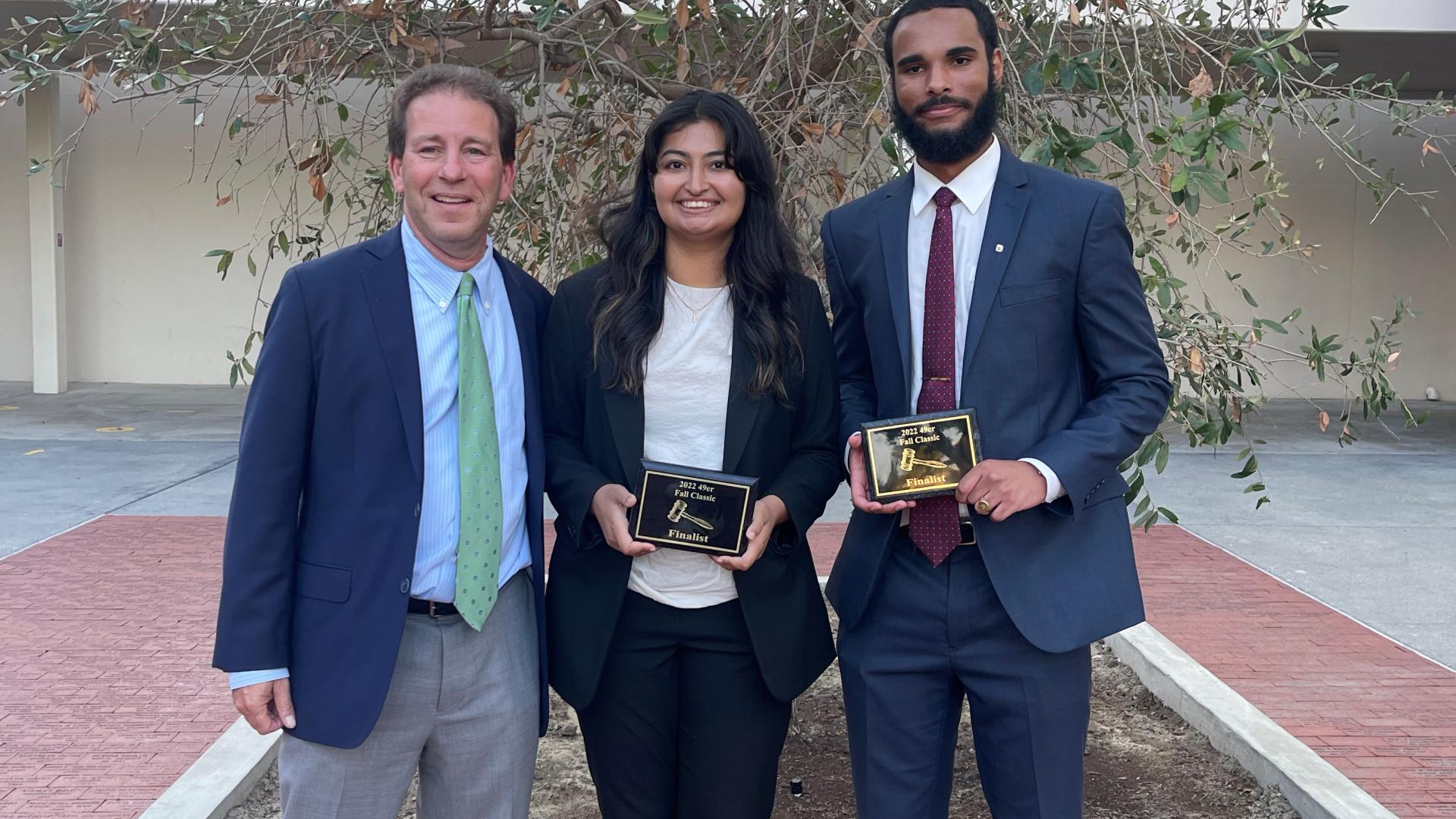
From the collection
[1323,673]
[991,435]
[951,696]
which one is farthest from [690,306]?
[1323,673]

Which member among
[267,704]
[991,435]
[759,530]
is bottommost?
[267,704]

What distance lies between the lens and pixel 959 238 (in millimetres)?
2557

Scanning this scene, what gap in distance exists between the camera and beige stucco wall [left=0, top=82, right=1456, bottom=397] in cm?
1568

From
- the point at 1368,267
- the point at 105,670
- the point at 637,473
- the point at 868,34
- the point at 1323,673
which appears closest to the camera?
the point at 637,473

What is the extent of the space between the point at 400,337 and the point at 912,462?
40.3 inches

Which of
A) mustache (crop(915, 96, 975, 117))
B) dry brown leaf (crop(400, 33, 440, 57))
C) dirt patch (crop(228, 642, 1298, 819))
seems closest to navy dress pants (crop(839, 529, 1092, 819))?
mustache (crop(915, 96, 975, 117))

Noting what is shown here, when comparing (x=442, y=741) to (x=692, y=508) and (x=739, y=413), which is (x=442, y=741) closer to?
(x=692, y=508)

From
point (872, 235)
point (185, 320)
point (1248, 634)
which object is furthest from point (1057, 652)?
point (185, 320)

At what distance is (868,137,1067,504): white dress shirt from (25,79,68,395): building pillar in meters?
15.1

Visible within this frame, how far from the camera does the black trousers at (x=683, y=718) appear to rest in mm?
2668

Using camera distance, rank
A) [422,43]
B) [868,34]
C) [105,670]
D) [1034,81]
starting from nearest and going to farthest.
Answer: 1. [1034,81]
2. [868,34]
3. [422,43]
4. [105,670]

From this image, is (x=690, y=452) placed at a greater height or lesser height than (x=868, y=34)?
lesser

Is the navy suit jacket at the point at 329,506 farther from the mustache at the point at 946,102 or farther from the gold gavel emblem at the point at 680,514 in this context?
the mustache at the point at 946,102

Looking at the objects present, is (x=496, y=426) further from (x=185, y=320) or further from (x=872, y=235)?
(x=185, y=320)
